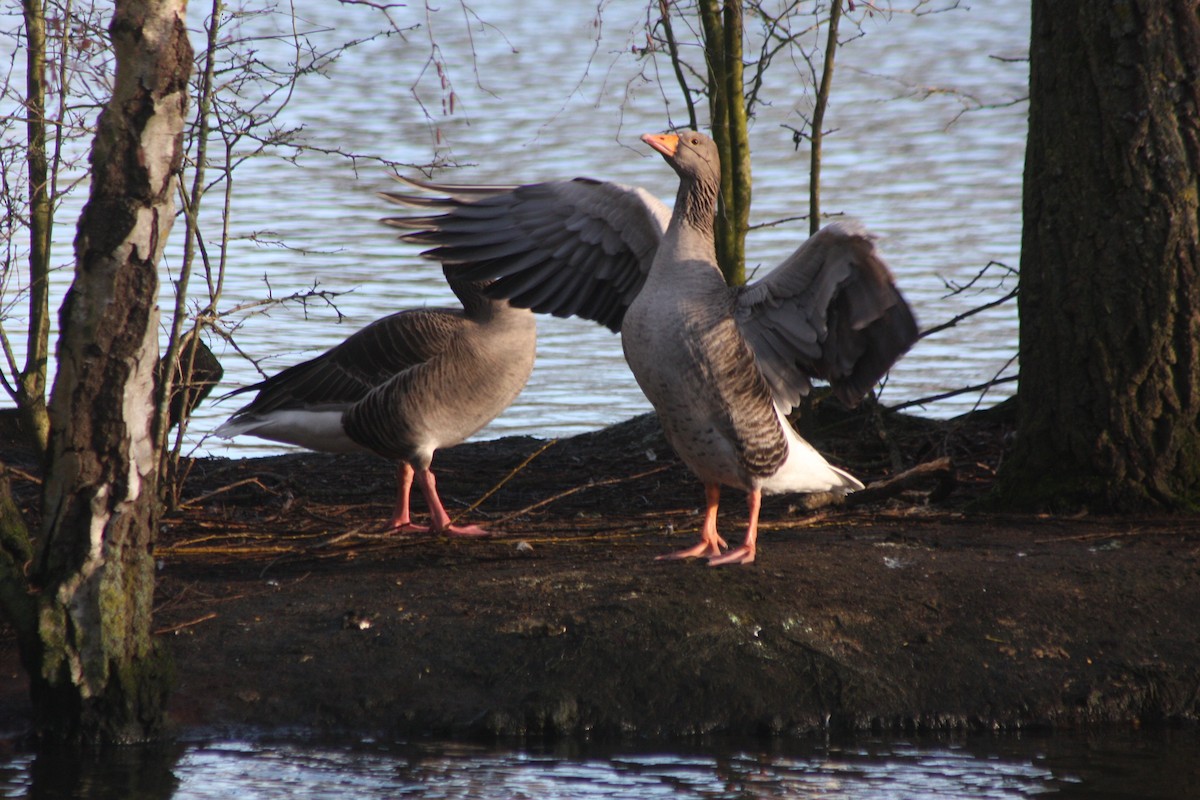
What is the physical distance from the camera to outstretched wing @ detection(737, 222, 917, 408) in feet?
17.9

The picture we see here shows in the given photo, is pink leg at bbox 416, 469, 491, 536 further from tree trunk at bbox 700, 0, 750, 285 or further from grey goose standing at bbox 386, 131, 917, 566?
tree trunk at bbox 700, 0, 750, 285

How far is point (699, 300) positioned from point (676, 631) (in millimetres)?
1326

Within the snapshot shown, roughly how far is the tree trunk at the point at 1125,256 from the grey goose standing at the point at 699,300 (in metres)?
0.98

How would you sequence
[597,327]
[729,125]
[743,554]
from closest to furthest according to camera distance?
[743,554] → [729,125] → [597,327]

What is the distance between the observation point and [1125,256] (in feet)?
20.2

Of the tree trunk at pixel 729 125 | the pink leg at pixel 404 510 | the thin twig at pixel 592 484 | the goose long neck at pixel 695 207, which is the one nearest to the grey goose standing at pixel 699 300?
the goose long neck at pixel 695 207

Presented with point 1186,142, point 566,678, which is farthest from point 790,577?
point 1186,142

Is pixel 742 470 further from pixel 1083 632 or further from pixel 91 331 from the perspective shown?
pixel 91 331

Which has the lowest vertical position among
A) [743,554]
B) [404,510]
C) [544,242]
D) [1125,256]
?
[743,554]

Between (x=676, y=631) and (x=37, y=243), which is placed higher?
(x=37, y=243)

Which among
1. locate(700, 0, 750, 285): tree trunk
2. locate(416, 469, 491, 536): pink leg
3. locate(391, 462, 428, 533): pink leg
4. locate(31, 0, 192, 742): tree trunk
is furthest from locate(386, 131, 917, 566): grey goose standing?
locate(31, 0, 192, 742): tree trunk

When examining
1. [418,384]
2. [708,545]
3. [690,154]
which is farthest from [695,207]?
[418,384]

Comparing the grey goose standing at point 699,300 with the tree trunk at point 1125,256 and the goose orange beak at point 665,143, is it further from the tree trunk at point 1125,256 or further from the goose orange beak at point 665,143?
the tree trunk at point 1125,256

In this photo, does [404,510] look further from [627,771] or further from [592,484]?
[627,771]
